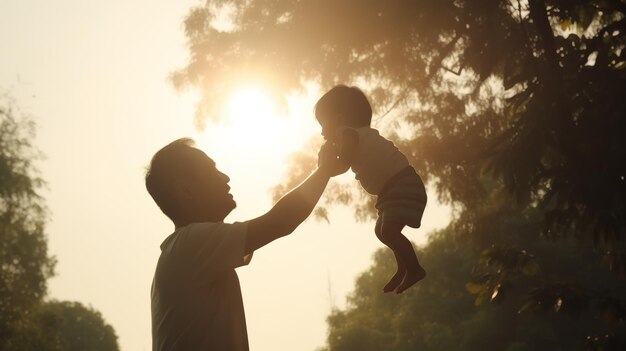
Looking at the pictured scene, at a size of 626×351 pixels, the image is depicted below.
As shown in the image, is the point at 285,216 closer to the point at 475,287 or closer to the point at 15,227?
the point at 475,287

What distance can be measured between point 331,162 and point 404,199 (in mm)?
389

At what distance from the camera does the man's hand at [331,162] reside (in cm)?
252

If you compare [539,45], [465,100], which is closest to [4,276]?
[465,100]

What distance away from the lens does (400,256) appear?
9.08 ft

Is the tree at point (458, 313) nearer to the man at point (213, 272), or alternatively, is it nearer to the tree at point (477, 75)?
the tree at point (477, 75)

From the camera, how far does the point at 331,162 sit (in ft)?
8.31

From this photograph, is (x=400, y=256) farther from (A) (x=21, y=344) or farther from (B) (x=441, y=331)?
(B) (x=441, y=331)

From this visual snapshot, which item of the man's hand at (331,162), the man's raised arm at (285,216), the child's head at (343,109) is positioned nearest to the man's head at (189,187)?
the man's raised arm at (285,216)

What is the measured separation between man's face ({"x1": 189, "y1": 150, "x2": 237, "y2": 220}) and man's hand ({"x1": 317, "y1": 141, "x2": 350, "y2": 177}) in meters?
0.45

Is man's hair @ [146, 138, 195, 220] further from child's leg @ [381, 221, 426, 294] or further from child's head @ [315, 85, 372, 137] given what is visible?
child's leg @ [381, 221, 426, 294]

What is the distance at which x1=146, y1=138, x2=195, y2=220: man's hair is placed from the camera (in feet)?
8.84

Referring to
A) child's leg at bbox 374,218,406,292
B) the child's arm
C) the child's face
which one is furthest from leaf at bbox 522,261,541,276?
the child's arm

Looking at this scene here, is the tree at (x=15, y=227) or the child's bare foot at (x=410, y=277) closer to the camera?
the child's bare foot at (x=410, y=277)

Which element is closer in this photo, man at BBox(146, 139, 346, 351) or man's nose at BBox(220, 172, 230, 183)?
man at BBox(146, 139, 346, 351)
